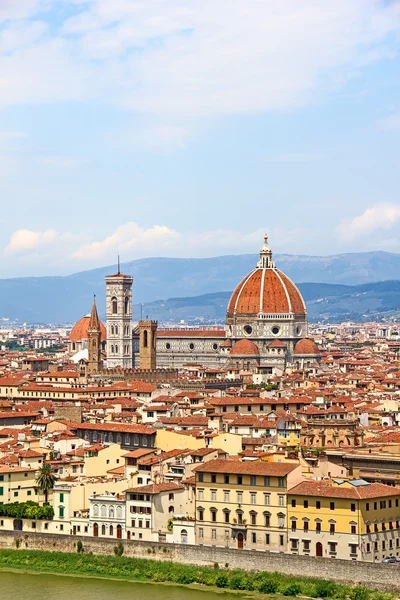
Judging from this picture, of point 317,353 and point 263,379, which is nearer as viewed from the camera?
point 263,379

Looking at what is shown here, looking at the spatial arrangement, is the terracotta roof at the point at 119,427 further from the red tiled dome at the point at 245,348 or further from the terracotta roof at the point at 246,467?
the red tiled dome at the point at 245,348

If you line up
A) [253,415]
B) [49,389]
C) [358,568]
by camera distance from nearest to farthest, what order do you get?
[358,568], [253,415], [49,389]

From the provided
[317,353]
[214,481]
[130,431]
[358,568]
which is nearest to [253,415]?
[130,431]

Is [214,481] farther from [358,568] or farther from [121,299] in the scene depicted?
[121,299]

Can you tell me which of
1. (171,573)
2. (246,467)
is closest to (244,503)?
(246,467)

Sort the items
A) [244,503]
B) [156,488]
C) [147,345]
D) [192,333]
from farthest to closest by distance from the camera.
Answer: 1. [192,333]
2. [147,345]
3. [156,488]
4. [244,503]

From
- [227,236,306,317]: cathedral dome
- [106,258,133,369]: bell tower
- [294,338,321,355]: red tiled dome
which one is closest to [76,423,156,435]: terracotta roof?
[294,338,321,355]: red tiled dome

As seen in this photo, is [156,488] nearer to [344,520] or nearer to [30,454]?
[344,520]
